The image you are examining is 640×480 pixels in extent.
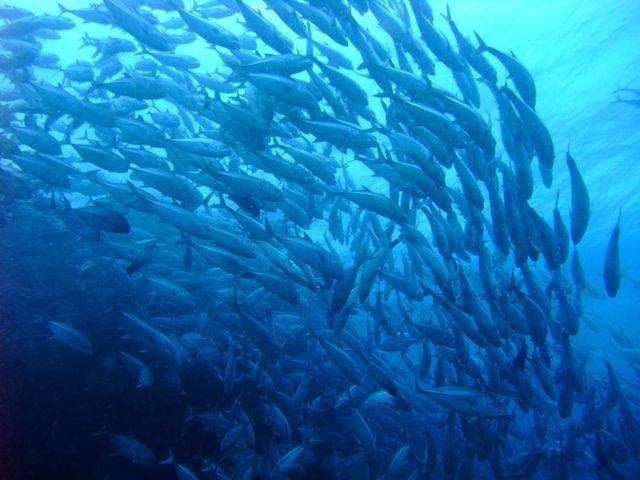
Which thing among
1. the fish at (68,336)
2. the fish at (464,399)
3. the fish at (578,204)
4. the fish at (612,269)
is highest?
the fish at (578,204)

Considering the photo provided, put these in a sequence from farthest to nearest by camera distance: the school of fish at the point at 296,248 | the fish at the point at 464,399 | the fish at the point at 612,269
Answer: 1. the fish at the point at 612,269
2. the school of fish at the point at 296,248
3. the fish at the point at 464,399

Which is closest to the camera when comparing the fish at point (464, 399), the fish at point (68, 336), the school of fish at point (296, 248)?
the fish at point (464, 399)

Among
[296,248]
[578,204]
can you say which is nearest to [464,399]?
[296,248]

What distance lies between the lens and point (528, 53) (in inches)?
623

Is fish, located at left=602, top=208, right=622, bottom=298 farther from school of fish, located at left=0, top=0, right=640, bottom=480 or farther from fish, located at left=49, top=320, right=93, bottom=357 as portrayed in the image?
fish, located at left=49, top=320, right=93, bottom=357

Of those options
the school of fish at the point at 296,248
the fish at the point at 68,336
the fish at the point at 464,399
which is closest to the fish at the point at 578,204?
the school of fish at the point at 296,248

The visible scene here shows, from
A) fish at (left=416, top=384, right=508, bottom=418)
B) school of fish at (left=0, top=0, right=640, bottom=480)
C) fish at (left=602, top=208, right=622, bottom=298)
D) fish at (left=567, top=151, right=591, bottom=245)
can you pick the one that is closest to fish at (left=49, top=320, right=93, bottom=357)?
school of fish at (left=0, top=0, right=640, bottom=480)

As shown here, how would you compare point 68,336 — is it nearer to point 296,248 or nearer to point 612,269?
point 296,248

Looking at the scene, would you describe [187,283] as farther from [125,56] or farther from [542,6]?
[542,6]

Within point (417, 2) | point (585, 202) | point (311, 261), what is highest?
point (417, 2)

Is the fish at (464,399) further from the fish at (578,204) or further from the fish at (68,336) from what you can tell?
the fish at (68,336)

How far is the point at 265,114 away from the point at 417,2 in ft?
8.20

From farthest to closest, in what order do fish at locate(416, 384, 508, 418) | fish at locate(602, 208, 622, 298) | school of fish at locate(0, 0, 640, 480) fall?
fish at locate(602, 208, 622, 298)
school of fish at locate(0, 0, 640, 480)
fish at locate(416, 384, 508, 418)

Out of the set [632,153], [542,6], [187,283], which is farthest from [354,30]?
[632,153]
